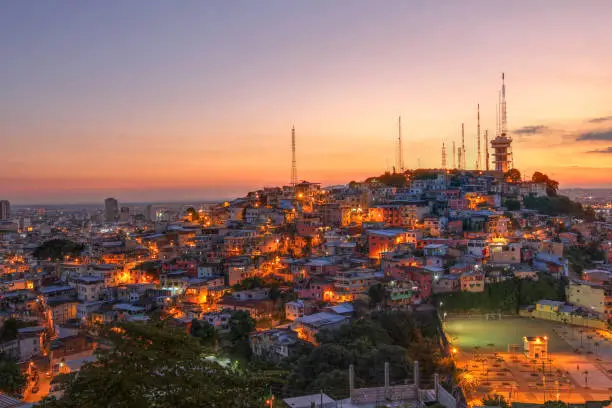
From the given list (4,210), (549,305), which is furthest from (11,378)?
(4,210)

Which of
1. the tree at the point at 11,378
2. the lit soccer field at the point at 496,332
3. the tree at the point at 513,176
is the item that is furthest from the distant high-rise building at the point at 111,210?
the lit soccer field at the point at 496,332

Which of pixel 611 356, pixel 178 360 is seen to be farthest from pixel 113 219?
pixel 178 360

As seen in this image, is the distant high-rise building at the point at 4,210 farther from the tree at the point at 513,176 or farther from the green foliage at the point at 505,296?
the green foliage at the point at 505,296

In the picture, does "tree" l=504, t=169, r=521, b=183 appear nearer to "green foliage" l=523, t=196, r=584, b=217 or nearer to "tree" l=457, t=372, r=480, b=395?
"green foliage" l=523, t=196, r=584, b=217

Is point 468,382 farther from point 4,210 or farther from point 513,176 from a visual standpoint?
point 4,210

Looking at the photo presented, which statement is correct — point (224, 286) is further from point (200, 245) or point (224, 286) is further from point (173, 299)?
point (200, 245)

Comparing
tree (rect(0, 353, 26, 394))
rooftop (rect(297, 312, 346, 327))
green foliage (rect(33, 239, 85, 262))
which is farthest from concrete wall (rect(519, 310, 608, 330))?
green foliage (rect(33, 239, 85, 262))
